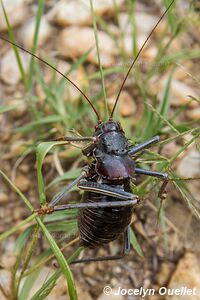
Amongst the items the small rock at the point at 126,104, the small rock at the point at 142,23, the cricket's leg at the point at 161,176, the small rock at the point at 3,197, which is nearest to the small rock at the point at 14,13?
the small rock at the point at 142,23

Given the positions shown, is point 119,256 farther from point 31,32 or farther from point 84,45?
point 31,32

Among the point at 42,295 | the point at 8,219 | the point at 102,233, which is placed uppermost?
the point at 8,219

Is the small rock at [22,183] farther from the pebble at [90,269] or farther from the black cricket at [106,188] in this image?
the black cricket at [106,188]

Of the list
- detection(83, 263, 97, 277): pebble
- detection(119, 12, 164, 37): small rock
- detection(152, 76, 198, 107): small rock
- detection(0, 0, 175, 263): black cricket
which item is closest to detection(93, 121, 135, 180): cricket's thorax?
detection(0, 0, 175, 263): black cricket

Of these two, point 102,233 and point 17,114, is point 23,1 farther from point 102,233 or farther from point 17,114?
point 102,233

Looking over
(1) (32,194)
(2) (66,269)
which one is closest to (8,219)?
(1) (32,194)

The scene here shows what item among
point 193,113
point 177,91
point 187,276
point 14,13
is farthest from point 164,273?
point 14,13
